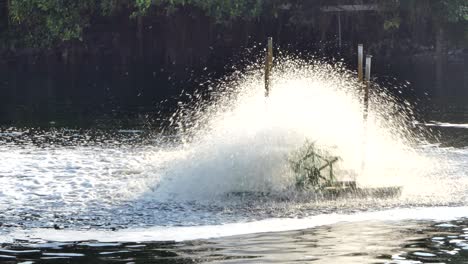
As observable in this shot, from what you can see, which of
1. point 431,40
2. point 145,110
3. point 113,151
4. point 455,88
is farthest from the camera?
point 431,40

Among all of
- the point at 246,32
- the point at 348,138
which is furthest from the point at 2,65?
the point at 348,138

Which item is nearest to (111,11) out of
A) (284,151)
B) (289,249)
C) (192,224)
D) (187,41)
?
(187,41)

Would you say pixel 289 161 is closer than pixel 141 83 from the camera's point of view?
Yes

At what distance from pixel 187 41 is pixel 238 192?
50577 mm

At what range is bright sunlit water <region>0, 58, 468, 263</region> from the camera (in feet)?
56.8

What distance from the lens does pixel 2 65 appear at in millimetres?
64938

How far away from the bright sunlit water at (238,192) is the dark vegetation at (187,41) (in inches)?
663

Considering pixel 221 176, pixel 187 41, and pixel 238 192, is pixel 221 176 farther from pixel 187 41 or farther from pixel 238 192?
pixel 187 41

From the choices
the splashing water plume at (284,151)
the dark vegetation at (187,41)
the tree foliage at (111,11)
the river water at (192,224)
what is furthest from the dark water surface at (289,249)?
the tree foliage at (111,11)

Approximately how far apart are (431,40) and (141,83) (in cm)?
2806

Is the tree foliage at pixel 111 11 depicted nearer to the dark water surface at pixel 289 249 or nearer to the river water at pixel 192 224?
the river water at pixel 192 224

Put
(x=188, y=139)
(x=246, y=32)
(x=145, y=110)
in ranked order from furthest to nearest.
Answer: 1. (x=246, y=32)
2. (x=145, y=110)
3. (x=188, y=139)

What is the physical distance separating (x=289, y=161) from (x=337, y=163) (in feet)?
4.59

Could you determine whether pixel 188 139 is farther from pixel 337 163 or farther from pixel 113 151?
pixel 337 163
